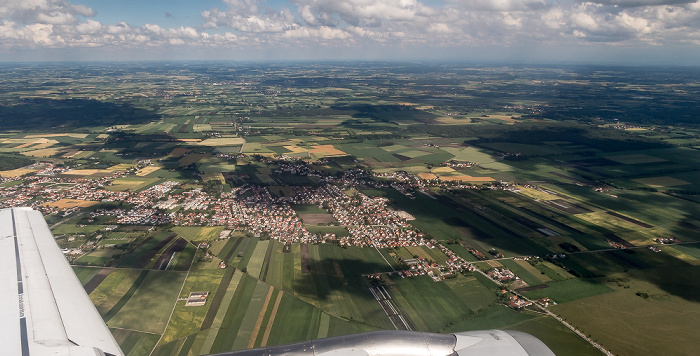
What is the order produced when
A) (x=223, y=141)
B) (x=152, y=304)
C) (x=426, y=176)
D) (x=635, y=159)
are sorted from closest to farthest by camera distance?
1. (x=152, y=304)
2. (x=426, y=176)
3. (x=635, y=159)
4. (x=223, y=141)

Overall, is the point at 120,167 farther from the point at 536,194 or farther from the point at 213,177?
the point at 536,194

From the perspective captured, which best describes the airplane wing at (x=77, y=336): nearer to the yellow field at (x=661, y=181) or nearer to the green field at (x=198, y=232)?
the green field at (x=198, y=232)

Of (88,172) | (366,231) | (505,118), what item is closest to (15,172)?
(88,172)

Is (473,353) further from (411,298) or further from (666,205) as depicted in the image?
(666,205)

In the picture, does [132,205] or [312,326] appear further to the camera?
[132,205]

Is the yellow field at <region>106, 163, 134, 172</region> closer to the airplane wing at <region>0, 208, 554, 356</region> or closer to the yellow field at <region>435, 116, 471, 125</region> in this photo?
the airplane wing at <region>0, 208, 554, 356</region>

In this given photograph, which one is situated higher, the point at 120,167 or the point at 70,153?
the point at 70,153

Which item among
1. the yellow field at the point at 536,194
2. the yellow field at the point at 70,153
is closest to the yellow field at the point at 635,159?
the yellow field at the point at 536,194

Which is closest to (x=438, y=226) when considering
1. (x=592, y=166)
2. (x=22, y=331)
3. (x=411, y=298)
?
(x=411, y=298)
